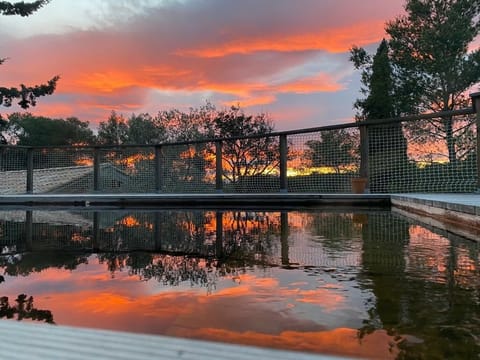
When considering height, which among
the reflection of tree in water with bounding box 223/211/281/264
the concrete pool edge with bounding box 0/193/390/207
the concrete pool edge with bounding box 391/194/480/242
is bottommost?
the reflection of tree in water with bounding box 223/211/281/264

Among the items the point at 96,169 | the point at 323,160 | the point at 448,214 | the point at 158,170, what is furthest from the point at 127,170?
the point at 448,214

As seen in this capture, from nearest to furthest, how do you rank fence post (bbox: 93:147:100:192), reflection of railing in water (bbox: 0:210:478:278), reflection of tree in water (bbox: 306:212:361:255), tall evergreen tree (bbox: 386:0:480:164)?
1. reflection of railing in water (bbox: 0:210:478:278)
2. reflection of tree in water (bbox: 306:212:361:255)
3. fence post (bbox: 93:147:100:192)
4. tall evergreen tree (bbox: 386:0:480:164)

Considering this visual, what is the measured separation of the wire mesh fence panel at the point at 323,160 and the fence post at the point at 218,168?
135cm

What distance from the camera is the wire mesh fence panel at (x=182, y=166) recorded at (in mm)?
8484

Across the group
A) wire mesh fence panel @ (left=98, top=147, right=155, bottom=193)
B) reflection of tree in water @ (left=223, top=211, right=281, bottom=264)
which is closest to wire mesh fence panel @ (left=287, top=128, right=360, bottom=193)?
reflection of tree in water @ (left=223, top=211, right=281, bottom=264)

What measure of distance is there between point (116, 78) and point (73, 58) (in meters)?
0.91

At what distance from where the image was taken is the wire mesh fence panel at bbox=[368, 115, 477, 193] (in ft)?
19.5

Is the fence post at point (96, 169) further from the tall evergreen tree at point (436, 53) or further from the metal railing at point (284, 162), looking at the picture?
the tall evergreen tree at point (436, 53)

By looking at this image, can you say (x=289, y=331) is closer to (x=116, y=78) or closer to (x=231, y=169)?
(x=231, y=169)

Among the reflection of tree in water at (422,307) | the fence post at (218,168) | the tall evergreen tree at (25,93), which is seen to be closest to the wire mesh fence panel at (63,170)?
the tall evergreen tree at (25,93)

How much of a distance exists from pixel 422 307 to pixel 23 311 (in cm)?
141

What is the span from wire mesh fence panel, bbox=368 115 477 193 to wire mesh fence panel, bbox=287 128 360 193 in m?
0.37

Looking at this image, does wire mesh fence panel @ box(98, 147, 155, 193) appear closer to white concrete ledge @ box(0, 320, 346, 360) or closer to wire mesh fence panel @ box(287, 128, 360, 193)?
wire mesh fence panel @ box(287, 128, 360, 193)

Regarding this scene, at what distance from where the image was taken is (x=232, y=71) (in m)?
9.27
